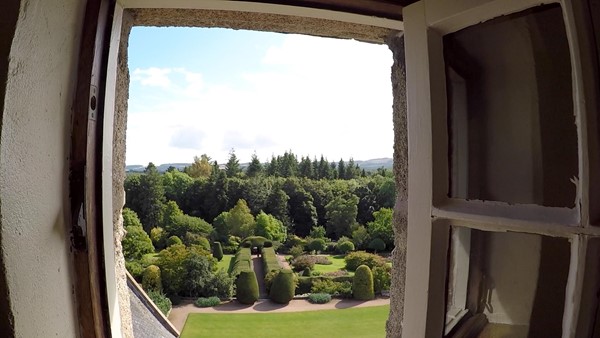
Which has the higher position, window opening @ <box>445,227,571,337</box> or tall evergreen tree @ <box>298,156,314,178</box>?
tall evergreen tree @ <box>298,156,314,178</box>

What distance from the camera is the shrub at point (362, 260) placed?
8.17 m

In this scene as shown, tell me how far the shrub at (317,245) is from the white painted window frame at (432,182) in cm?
726

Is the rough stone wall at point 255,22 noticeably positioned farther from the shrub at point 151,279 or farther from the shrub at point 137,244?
the shrub at point 151,279

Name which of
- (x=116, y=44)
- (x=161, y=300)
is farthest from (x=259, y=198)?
(x=116, y=44)

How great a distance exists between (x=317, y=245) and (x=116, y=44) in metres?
7.65

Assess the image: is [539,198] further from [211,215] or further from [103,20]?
[211,215]

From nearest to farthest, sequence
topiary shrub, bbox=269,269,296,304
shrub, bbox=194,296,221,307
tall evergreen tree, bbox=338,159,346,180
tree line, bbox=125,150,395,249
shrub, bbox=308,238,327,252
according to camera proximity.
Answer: tree line, bbox=125,150,395,249, tall evergreen tree, bbox=338,159,346,180, shrub, bbox=308,238,327,252, topiary shrub, bbox=269,269,296,304, shrub, bbox=194,296,221,307

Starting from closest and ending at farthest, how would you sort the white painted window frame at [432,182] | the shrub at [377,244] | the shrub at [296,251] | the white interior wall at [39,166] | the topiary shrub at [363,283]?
the white interior wall at [39,166] → the white painted window frame at [432,182] → the shrub at [377,244] → the topiary shrub at [363,283] → the shrub at [296,251]

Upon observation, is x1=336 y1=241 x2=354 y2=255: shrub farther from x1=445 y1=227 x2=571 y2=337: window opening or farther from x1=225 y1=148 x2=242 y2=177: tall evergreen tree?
x1=445 y1=227 x2=571 y2=337: window opening

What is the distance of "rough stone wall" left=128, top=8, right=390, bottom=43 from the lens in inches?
32.6

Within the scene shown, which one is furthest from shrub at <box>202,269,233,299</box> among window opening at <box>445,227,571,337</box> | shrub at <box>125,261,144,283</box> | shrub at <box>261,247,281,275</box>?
window opening at <box>445,227,571,337</box>

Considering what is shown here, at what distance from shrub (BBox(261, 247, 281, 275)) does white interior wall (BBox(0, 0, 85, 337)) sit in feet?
30.2

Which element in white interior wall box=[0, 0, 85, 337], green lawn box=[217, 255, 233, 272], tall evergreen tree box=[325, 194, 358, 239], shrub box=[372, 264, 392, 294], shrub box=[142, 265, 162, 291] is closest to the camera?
white interior wall box=[0, 0, 85, 337]

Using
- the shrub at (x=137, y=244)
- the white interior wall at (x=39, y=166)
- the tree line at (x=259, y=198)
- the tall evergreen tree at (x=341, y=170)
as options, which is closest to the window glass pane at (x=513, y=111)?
the white interior wall at (x=39, y=166)
